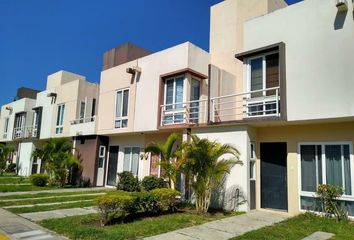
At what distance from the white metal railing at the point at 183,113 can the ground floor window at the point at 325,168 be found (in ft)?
17.0

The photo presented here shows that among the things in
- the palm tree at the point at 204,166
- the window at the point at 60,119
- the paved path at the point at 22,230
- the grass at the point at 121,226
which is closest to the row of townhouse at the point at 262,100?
the palm tree at the point at 204,166

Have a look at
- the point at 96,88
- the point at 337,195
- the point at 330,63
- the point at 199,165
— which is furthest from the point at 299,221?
the point at 96,88

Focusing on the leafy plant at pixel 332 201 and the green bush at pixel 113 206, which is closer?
the green bush at pixel 113 206

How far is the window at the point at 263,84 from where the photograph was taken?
11.6 m

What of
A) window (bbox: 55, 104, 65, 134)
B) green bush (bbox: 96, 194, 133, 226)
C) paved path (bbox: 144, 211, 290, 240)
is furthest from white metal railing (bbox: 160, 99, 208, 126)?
window (bbox: 55, 104, 65, 134)

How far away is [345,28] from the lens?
32.5 ft

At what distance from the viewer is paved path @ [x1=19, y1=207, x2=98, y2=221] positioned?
9.54 m

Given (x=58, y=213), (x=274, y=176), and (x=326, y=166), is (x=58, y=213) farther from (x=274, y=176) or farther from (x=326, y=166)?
(x=326, y=166)

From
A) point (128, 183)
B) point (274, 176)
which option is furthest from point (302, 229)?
point (128, 183)

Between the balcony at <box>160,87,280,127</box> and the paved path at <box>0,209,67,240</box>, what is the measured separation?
7929 millimetres

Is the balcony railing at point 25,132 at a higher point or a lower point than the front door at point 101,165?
higher

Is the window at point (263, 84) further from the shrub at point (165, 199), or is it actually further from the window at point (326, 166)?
the shrub at point (165, 199)

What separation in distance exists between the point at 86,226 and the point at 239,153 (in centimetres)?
648

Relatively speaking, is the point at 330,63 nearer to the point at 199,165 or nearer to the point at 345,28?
the point at 345,28
